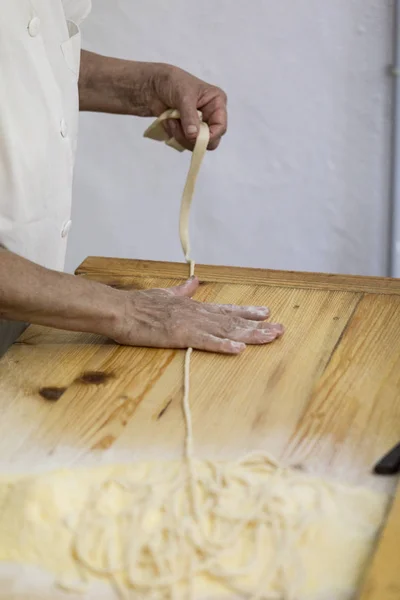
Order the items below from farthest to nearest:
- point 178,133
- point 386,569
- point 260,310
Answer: point 178,133 → point 260,310 → point 386,569

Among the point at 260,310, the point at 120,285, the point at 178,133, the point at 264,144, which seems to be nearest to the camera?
the point at 260,310

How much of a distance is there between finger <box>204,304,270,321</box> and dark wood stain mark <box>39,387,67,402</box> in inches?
11.7

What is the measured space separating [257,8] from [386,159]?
641 millimetres

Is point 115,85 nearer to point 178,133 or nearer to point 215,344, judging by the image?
point 178,133

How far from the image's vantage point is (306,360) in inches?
49.9

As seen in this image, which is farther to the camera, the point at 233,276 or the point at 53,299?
the point at 233,276

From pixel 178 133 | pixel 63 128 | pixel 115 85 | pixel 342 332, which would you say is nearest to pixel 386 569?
pixel 342 332

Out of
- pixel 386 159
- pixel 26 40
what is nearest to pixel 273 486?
pixel 26 40

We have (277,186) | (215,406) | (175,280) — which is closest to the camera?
(215,406)

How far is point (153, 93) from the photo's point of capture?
5.72 feet

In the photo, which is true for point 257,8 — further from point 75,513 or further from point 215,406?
point 75,513

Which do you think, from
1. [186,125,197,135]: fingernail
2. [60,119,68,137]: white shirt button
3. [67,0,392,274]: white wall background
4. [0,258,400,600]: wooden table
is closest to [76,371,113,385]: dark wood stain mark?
[0,258,400,600]: wooden table

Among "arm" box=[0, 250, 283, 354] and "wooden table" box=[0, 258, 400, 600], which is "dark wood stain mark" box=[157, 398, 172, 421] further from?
"arm" box=[0, 250, 283, 354]

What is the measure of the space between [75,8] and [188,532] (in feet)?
4.13
